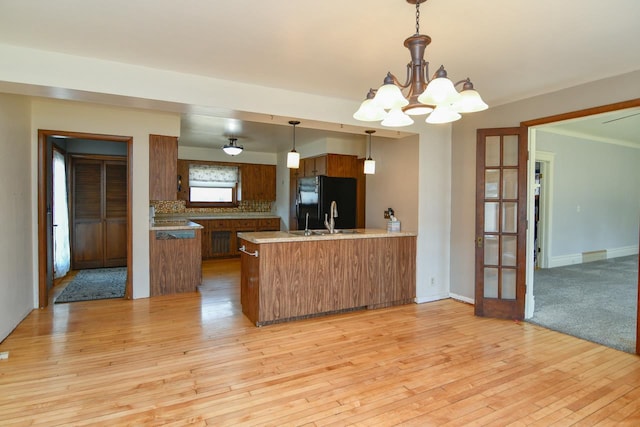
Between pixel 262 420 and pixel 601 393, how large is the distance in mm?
2278

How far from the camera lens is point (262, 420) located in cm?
205

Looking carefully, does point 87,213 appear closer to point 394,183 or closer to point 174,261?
point 174,261

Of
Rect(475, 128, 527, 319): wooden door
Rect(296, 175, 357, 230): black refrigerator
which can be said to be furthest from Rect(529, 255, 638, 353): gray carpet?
Rect(296, 175, 357, 230): black refrigerator

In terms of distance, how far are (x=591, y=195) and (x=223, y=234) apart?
25.0ft

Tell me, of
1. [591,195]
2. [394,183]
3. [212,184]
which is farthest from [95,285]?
[591,195]

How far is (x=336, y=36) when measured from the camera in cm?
240

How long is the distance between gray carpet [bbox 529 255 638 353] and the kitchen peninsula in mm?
1558

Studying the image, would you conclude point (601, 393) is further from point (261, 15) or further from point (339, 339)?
point (261, 15)

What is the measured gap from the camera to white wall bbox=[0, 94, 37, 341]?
10.3ft

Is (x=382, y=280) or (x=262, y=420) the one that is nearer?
(x=262, y=420)

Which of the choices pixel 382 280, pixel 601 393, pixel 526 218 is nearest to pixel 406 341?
pixel 382 280

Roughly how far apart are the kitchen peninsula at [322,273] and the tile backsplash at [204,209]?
3507mm

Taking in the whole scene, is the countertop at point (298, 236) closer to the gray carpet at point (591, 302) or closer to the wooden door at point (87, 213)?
the gray carpet at point (591, 302)

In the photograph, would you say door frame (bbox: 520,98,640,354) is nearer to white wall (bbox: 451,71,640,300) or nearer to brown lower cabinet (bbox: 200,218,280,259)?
white wall (bbox: 451,71,640,300)
